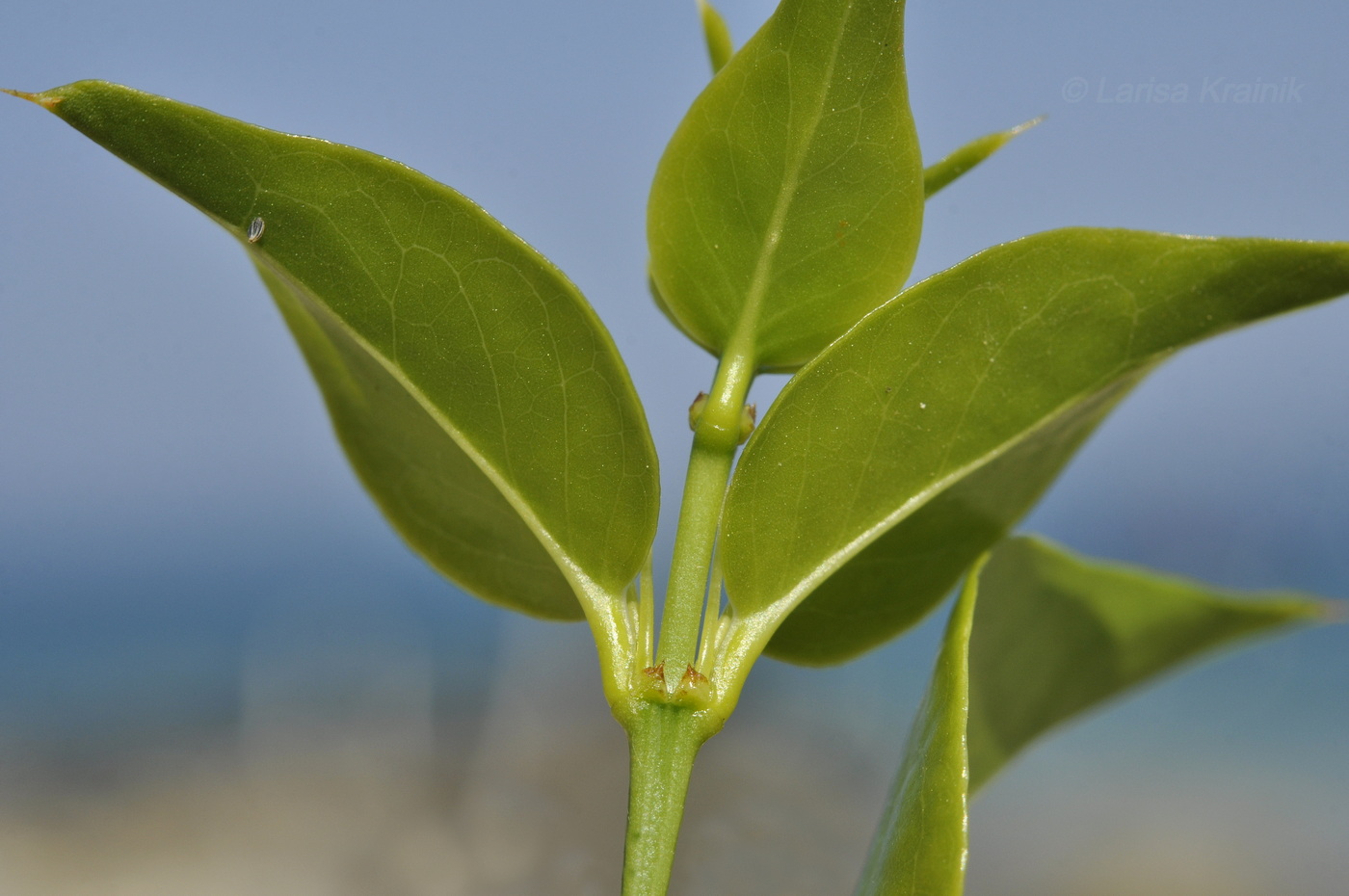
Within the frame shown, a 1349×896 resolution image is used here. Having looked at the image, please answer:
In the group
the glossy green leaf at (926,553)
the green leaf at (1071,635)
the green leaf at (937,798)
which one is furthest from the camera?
the green leaf at (1071,635)

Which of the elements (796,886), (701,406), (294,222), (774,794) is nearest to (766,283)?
(701,406)

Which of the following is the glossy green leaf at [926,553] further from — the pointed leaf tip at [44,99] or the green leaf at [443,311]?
the pointed leaf tip at [44,99]

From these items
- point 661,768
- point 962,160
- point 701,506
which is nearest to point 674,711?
point 661,768

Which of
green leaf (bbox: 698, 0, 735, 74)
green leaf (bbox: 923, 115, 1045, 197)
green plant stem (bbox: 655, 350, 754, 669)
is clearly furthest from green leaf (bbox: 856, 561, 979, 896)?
green leaf (bbox: 698, 0, 735, 74)

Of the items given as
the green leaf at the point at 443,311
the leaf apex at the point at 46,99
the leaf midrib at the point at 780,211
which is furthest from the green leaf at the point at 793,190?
the leaf apex at the point at 46,99

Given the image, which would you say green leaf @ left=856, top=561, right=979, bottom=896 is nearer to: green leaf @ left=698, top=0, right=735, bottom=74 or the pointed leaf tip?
green leaf @ left=698, top=0, right=735, bottom=74

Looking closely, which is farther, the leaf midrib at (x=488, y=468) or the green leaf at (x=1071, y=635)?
the green leaf at (x=1071, y=635)

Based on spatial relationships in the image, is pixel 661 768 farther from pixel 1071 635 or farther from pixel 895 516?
pixel 1071 635

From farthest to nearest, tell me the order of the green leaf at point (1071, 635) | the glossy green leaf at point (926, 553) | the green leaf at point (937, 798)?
the green leaf at point (1071, 635), the glossy green leaf at point (926, 553), the green leaf at point (937, 798)
